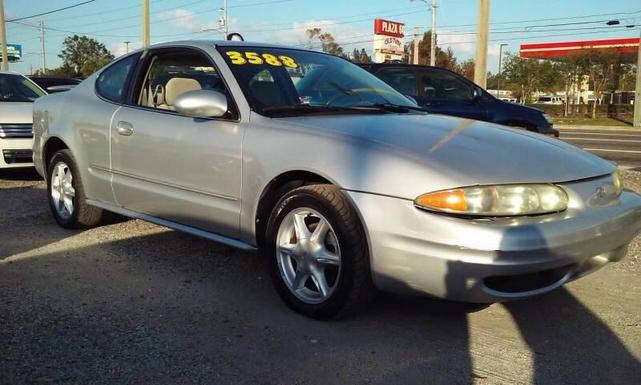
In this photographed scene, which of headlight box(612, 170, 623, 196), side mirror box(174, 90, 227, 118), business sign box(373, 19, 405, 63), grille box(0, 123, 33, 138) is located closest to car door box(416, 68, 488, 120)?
grille box(0, 123, 33, 138)

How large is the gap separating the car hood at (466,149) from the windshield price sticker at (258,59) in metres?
0.73

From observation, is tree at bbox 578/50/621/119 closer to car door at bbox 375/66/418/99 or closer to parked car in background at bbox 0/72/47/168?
car door at bbox 375/66/418/99

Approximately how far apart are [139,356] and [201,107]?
1544 mm

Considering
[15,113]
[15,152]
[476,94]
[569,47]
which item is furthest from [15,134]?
[569,47]

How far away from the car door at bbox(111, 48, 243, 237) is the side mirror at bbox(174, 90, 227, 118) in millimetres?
92

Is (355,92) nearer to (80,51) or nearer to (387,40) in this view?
(387,40)

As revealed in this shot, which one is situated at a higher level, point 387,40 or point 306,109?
point 387,40

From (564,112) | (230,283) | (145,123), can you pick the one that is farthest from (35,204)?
(564,112)

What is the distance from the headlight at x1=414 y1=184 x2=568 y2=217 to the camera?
9.66ft

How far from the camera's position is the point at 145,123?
4.43m

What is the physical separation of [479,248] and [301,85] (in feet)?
6.19

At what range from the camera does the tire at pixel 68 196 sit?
525cm

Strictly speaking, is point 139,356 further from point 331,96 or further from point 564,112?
point 564,112

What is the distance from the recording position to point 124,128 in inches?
181
